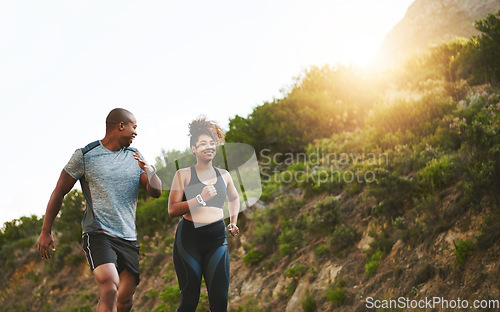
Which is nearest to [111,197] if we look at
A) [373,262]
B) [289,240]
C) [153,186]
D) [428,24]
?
[153,186]

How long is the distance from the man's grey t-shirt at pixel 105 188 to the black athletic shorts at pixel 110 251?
0.15 feet

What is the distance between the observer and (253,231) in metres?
9.88

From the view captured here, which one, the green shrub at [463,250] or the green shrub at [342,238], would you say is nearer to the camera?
the green shrub at [463,250]

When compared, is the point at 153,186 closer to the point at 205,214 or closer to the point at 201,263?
the point at 205,214

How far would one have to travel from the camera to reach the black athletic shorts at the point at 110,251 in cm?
335

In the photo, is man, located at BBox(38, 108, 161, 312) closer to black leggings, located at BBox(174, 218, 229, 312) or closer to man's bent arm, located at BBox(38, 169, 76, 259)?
man's bent arm, located at BBox(38, 169, 76, 259)

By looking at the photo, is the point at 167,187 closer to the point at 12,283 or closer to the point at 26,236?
the point at 12,283

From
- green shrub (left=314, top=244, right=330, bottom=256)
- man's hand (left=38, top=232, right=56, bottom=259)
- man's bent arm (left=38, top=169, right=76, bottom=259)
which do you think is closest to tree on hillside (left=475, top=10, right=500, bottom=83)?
green shrub (left=314, top=244, right=330, bottom=256)

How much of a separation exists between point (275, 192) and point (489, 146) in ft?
16.7

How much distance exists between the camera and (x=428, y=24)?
92.1ft

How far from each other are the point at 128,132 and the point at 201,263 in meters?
1.35

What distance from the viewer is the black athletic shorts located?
3346 millimetres

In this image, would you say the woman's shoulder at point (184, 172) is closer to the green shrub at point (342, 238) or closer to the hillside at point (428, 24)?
the green shrub at point (342, 238)

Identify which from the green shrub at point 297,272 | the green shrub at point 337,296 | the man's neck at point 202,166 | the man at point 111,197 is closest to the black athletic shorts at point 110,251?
the man at point 111,197
